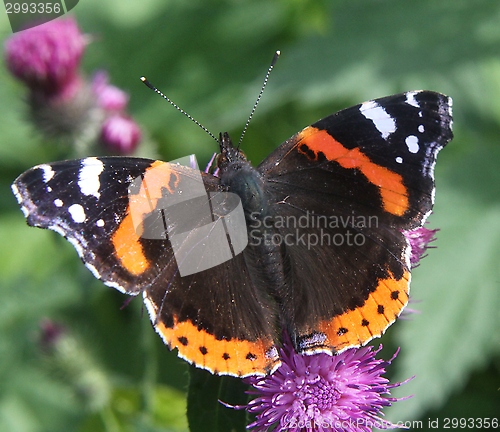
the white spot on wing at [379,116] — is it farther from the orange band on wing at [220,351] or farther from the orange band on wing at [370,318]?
the orange band on wing at [220,351]

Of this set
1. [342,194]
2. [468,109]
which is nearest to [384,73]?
[468,109]

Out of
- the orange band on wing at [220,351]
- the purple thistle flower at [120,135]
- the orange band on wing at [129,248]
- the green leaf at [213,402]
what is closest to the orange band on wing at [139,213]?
the orange band on wing at [129,248]

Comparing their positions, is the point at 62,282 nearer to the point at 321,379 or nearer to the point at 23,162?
the point at 23,162

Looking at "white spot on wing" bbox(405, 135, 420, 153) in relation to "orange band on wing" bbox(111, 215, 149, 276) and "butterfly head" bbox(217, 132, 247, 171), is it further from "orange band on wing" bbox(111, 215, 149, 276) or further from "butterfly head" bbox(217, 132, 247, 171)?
"orange band on wing" bbox(111, 215, 149, 276)

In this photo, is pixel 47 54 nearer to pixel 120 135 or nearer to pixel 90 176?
pixel 120 135

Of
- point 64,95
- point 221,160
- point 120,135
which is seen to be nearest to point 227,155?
point 221,160

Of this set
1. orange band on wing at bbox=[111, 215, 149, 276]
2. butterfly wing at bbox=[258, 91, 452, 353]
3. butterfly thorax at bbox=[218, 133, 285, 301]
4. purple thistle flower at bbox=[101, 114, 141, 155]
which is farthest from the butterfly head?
purple thistle flower at bbox=[101, 114, 141, 155]
